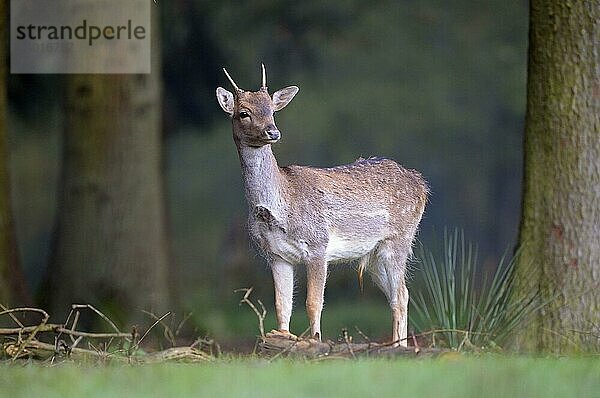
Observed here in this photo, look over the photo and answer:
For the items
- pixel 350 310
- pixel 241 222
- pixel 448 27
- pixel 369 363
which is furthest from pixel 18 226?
pixel 369 363

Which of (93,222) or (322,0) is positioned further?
(322,0)

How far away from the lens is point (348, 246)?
866cm

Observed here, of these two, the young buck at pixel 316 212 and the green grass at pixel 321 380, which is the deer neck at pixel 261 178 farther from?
the green grass at pixel 321 380

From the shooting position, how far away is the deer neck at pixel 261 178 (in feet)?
26.9

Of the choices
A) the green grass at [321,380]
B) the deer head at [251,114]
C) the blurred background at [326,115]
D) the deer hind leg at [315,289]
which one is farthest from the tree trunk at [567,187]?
the blurred background at [326,115]

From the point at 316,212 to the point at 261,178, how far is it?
1.40ft

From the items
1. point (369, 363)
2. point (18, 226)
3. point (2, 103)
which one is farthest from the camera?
point (18, 226)

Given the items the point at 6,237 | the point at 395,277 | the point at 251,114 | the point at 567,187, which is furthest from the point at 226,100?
the point at 6,237

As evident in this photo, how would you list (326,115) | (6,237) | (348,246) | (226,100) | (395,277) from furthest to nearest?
(326,115) → (6,237) → (395,277) → (348,246) → (226,100)

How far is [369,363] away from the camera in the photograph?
6613 mm

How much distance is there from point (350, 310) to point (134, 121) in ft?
8.99

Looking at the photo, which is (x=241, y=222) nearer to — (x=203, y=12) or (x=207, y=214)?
(x=207, y=214)

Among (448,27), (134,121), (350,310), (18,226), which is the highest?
(448,27)

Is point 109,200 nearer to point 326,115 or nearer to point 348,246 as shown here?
point 326,115
